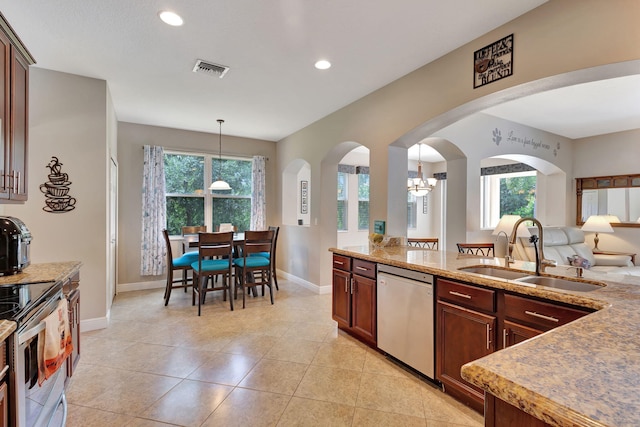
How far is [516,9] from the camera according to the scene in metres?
2.08

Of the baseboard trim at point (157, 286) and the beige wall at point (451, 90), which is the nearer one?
the beige wall at point (451, 90)

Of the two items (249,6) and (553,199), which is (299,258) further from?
(553,199)

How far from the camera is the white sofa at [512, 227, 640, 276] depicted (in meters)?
4.49

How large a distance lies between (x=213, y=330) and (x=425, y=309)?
7.44 ft

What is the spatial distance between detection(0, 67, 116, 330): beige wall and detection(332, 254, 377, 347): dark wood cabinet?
255 centimetres

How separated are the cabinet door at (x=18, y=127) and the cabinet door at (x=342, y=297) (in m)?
2.62

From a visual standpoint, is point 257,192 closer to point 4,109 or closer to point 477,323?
point 4,109


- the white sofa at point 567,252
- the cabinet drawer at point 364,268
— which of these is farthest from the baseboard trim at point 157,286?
the white sofa at point 567,252

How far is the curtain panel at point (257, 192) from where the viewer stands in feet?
19.1

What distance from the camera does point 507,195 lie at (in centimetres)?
683

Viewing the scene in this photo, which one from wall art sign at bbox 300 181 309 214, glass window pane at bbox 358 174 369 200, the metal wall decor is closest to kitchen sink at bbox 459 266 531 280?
the metal wall decor

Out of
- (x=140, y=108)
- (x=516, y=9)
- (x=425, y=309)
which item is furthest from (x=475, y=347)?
(x=140, y=108)

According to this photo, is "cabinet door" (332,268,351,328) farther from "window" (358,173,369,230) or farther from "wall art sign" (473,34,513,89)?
"window" (358,173,369,230)

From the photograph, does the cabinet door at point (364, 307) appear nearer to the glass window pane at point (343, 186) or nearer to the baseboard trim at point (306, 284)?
the baseboard trim at point (306, 284)
